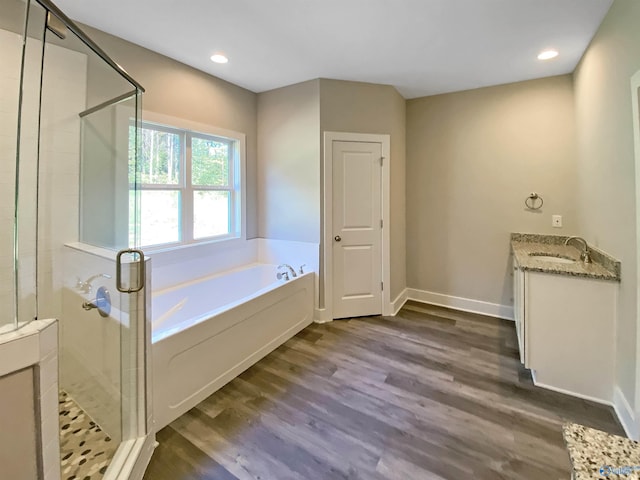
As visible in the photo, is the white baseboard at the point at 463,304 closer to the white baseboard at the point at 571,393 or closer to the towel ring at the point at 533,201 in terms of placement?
the towel ring at the point at 533,201

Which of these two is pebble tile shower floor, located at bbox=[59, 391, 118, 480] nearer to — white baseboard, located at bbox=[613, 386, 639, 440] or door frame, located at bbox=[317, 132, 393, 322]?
door frame, located at bbox=[317, 132, 393, 322]

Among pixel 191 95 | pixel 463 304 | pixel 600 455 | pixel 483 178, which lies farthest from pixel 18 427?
pixel 483 178

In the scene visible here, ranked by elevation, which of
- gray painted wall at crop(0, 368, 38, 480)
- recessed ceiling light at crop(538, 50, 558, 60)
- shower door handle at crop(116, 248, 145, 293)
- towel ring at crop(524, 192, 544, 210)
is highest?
recessed ceiling light at crop(538, 50, 558, 60)

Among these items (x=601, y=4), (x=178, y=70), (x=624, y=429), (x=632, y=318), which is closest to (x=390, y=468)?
(x=624, y=429)

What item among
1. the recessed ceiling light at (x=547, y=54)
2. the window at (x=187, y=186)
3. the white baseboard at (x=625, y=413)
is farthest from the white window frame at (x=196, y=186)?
the white baseboard at (x=625, y=413)

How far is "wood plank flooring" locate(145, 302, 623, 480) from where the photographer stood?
1510 millimetres

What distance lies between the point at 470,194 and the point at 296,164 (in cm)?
211

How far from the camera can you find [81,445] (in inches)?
63.9

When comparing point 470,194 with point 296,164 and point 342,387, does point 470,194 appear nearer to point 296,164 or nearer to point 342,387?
point 296,164

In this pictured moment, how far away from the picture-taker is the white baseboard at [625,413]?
1.63 meters

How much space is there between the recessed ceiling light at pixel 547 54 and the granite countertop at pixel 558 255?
171 centimetres

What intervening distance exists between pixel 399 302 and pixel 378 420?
2045mm

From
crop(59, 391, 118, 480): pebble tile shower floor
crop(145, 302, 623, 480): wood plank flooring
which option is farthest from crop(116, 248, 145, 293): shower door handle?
crop(145, 302, 623, 480): wood plank flooring

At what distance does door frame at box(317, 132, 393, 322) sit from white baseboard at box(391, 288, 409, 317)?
2.7 inches
